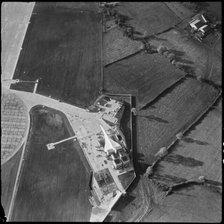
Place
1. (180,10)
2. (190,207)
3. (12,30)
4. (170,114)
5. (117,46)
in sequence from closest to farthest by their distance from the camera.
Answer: (190,207), (170,114), (117,46), (12,30), (180,10)

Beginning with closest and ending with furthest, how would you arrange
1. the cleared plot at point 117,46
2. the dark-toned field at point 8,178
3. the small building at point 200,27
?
the dark-toned field at point 8,178
the cleared plot at point 117,46
the small building at point 200,27

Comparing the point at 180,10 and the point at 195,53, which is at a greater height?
the point at 180,10

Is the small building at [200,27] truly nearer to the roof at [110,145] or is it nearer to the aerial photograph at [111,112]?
the aerial photograph at [111,112]

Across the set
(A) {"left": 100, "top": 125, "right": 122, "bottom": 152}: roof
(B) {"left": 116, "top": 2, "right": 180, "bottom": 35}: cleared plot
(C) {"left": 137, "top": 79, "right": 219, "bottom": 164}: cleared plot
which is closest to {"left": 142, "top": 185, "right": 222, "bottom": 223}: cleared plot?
(C) {"left": 137, "top": 79, "right": 219, "bottom": 164}: cleared plot

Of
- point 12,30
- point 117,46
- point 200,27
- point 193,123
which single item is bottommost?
point 193,123

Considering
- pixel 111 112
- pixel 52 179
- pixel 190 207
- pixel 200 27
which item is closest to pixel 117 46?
pixel 111 112

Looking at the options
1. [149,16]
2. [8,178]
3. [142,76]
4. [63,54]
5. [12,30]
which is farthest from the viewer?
[149,16]

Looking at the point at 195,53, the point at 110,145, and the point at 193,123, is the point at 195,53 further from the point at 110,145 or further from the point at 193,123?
the point at 110,145

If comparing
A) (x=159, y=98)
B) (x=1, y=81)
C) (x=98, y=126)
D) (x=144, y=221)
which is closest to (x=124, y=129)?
(x=98, y=126)

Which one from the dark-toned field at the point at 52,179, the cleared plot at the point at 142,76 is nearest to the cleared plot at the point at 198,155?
the cleared plot at the point at 142,76
